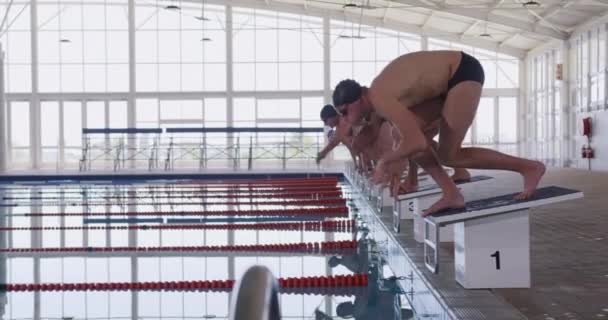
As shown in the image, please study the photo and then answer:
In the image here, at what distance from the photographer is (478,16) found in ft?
62.0

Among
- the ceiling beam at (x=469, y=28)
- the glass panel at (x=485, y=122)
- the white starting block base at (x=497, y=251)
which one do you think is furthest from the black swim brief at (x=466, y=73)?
the glass panel at (x=485, y=122)

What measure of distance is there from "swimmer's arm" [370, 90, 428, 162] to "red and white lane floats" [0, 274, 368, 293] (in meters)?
1.31

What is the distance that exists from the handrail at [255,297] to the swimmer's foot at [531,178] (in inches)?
87.3

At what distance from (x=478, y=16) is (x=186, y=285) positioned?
16.1 m

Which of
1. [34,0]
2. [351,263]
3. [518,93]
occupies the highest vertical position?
[34,0]

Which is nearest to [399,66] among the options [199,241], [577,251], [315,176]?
[577,251]

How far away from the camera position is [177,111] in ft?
75.0

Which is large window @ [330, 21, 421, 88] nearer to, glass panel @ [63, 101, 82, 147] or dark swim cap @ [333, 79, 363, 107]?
glass panel @ [63, 101, 82, 147]

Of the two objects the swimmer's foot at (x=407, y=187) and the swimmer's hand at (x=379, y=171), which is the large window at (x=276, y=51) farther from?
the swimmer's hand at (x=379, y=171)

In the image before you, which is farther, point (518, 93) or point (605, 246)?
point (518, 93)

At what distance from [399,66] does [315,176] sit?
14.9 metres

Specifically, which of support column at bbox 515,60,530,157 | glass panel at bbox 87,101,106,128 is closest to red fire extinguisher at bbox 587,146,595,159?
support column at bbox 515,60,530,157

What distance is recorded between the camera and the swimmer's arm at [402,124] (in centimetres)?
316

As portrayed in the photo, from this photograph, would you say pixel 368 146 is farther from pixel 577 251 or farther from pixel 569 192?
pixel 569 192
